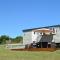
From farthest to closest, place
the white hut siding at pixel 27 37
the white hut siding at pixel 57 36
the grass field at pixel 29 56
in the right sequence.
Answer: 1. the white hut siding at pixel 27 37
2. the white hut siding at pixel 57 36
3. the grass field at pixel 29 56

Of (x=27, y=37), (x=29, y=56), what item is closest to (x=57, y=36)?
(x=27, y=37)

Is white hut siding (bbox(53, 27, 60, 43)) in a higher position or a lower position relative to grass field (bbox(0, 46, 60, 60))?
higher

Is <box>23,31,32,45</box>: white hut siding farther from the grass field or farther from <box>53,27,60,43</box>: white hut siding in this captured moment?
the grass field

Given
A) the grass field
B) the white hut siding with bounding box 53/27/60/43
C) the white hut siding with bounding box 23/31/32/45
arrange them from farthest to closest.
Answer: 1. the white hut siding with bounding box 23/31/32/45
2. the white hut siding with bounding box 53/27/60/43
3. the grass field

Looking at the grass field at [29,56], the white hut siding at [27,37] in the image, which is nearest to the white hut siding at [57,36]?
the white hut siding at [27,37]

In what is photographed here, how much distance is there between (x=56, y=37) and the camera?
5122cm

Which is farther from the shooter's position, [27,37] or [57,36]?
[27,37]

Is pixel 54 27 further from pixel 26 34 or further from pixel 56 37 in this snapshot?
pixel 26 34

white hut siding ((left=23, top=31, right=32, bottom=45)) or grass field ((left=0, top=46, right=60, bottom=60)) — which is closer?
grass field ((left=0, top=46, right=60, bottom=60))

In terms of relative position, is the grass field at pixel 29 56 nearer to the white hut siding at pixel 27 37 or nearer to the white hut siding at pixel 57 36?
the white hut siding at pixel 57 36

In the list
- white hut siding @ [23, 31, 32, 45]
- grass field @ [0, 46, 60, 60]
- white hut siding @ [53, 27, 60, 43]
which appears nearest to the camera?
grass field @ [0, 46, 60, 60]

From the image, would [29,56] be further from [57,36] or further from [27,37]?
[27,37]

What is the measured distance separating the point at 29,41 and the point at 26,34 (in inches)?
81.3

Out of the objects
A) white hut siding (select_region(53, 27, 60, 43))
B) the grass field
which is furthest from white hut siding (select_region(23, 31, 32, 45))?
the grass field
